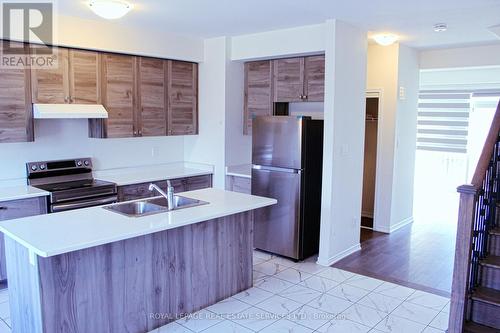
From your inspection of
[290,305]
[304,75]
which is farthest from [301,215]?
[304,75]

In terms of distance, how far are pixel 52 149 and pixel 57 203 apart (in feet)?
2.58

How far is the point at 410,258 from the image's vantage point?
4703 mm

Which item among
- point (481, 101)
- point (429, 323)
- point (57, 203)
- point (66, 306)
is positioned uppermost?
point (481, 101)

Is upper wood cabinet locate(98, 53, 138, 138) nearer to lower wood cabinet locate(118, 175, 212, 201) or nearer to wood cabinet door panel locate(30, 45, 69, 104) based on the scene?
wood cabinet door panel locate(30, 45, 69, 104)

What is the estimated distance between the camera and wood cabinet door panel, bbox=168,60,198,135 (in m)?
5.16

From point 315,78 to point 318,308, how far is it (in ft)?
7.89

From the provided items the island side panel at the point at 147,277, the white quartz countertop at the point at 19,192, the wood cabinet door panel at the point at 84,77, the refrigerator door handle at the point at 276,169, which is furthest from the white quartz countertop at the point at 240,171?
the white quartz countertop at the point at 19,192

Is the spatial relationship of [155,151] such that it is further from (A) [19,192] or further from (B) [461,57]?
(B) [461,57]

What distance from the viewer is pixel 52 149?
4438mm

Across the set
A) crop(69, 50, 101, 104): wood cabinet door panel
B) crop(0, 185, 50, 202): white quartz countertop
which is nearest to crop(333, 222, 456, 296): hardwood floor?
crop(0, 185, 50, 202): white quartz countertop

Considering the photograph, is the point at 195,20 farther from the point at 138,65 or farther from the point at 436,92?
the point at 436,92

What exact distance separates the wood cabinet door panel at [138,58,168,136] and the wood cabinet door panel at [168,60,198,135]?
0.32ft

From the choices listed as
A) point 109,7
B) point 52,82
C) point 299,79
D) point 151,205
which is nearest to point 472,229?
point 151,205

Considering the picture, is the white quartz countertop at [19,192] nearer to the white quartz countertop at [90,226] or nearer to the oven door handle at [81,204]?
the oven door handle at [81,204]
